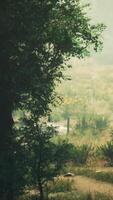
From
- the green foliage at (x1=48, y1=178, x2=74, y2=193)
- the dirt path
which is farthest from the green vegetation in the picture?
the green foliage at (x1=48, y1=178, x2=74, y2=193)

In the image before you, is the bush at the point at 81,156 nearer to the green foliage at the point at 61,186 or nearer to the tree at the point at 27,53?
the green foliage at the point at 61,186

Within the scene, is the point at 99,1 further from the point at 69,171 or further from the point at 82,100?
the point at 69,171

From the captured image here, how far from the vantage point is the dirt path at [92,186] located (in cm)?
1933

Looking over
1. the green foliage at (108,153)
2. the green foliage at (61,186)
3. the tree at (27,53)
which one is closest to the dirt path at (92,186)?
the green foliage at (61,186)

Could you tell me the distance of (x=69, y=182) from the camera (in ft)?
67.4

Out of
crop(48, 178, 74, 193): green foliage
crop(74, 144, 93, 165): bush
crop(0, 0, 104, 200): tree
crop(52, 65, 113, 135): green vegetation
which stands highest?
crop(52, 65, 113, 135): green vegetation

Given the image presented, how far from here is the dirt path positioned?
1933cm

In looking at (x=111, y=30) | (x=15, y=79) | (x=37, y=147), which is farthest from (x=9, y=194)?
(x=111, y=30)

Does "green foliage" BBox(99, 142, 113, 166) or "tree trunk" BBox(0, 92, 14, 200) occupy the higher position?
"green foliage" BBox(99, 142, 113, 166)

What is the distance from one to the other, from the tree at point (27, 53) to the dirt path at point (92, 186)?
3616 millimetres

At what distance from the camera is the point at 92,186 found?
20.4 metres

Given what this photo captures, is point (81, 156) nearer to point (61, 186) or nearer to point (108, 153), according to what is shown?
point (108, 153)

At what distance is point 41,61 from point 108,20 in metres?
99.4

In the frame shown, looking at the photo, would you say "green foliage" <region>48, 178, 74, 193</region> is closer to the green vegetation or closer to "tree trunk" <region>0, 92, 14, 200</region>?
"tree trunk" <region>0, 92, 14, 200</region>
